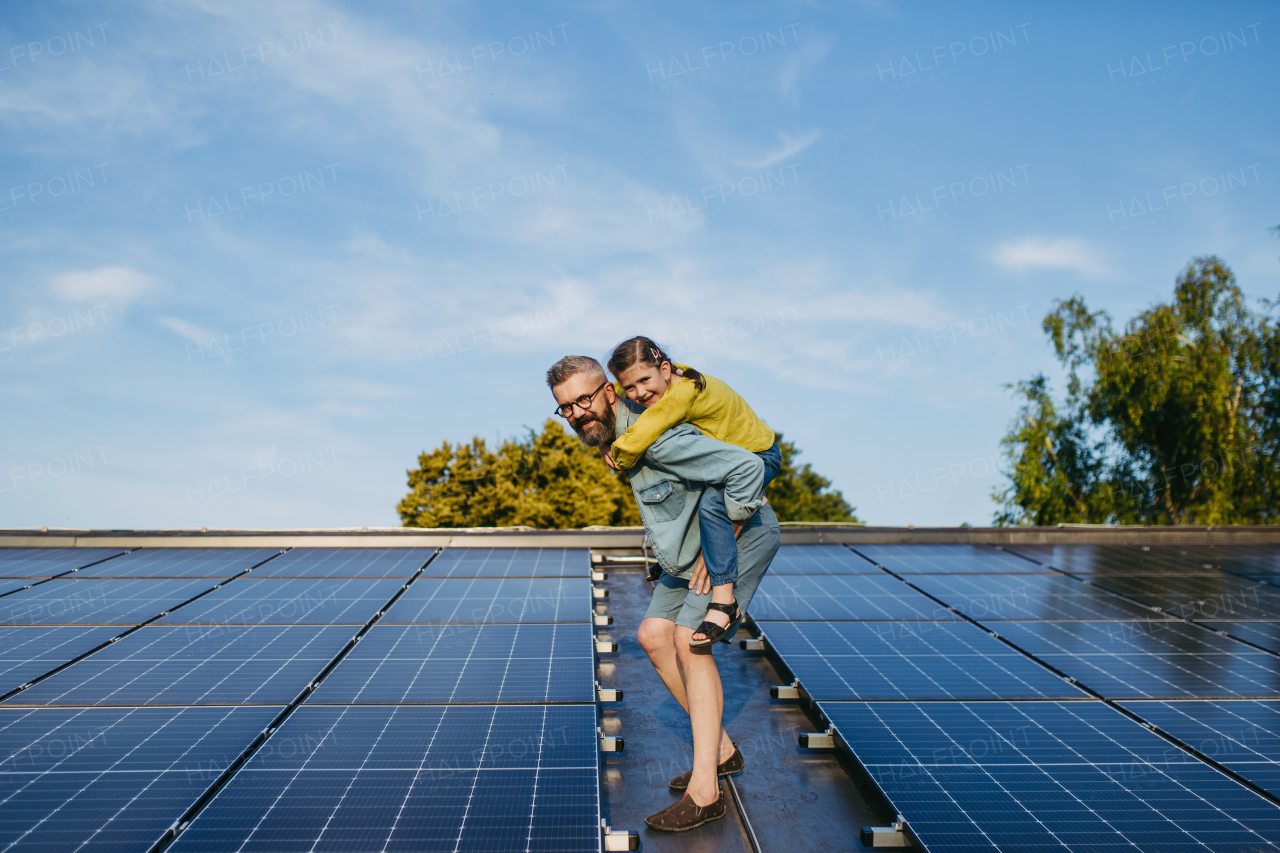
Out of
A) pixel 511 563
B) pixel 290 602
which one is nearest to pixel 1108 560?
pixel 511 563

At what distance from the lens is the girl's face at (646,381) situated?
11.6ft

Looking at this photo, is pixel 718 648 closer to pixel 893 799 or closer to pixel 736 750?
pixel 736 750

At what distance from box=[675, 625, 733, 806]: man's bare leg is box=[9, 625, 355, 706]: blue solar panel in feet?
7.87

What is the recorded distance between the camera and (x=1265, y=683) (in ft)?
16.1

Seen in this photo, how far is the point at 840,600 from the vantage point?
21.5 feet

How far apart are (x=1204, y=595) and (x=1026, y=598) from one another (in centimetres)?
196

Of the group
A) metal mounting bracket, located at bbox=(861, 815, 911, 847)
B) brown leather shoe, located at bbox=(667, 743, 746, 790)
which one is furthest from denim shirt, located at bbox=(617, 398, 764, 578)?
metal mounting bracket, located at bbox=(861, 815, 911, 847)

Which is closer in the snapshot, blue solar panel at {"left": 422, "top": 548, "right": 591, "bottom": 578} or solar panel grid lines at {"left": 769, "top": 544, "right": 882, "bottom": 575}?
blue solar panel at {"left": 422, "top": 548, "right": 591, "bottom": 578}

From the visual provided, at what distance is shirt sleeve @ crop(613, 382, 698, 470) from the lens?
342 cm

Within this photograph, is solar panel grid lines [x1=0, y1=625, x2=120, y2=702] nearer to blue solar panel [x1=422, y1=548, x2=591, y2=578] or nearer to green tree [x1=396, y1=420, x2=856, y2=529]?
blue solar panel [x1=422, y1=548, x2=591, y2=578]

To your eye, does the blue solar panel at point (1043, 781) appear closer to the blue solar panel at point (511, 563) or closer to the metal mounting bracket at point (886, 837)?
the metal mounting bracket at point (886, 837)

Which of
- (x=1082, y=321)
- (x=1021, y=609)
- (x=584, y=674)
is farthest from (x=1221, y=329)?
(x=584, y=674)

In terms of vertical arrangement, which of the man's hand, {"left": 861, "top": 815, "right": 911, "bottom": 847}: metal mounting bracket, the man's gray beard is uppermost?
the man's gray beard

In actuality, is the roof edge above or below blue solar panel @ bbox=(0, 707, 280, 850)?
above
